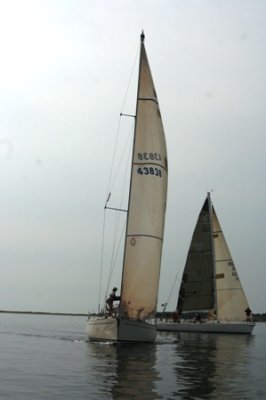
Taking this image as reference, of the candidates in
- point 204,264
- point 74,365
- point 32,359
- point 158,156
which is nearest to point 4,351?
point 32,359

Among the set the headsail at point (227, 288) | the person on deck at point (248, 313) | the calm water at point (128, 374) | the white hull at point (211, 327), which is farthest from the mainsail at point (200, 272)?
the calm water at point (128, 374)

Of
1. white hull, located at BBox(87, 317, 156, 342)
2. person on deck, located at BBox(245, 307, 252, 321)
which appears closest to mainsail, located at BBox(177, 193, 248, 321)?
person on deck, located at BBox(245, 307, 252, 321)

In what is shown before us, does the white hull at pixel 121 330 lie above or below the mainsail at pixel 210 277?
below

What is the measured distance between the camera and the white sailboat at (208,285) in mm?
49094

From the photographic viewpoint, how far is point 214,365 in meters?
22.1

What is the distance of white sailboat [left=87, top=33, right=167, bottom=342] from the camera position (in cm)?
2862

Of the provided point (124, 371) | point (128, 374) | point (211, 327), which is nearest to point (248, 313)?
point (211, 327)

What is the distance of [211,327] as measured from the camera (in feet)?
152

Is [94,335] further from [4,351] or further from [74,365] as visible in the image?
[74,365]

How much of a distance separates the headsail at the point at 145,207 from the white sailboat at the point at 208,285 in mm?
19329

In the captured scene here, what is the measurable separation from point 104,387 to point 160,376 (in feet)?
10.7

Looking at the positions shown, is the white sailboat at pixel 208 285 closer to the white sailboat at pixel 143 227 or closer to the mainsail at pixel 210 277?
the mainsail at pixel 210 277

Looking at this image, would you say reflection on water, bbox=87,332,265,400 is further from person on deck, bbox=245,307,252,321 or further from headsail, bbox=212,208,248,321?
person on deck, bbox=245,307,252,321

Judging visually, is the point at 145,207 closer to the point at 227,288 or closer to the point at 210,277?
the point at 210,277
